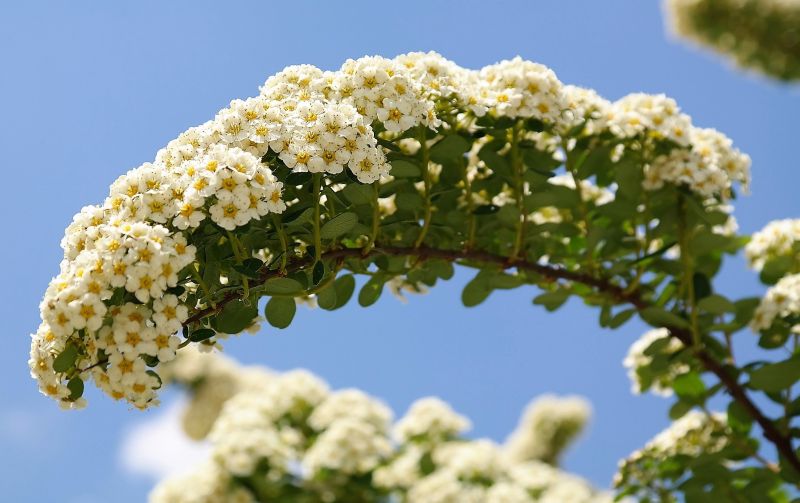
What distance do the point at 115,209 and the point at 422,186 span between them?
771mm

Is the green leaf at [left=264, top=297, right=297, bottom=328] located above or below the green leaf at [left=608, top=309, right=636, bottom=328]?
below

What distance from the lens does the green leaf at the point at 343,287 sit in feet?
6.21

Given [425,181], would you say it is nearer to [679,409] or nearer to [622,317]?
[622,317]

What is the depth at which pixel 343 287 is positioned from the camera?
1.90 metres

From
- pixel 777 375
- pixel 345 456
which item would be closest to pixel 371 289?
pixel 777 375

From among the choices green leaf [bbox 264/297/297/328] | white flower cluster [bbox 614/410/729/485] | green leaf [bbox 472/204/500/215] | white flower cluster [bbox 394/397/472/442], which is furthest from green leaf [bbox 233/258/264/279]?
white flower cluster [bbox 394/397/472/442]

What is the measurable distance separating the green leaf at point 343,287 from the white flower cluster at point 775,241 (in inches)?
49.5

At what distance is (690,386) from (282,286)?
1.42m

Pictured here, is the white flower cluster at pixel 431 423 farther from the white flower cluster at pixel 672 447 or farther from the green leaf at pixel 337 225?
the green leaf at pixel 337 225

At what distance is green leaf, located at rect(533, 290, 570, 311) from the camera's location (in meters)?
2.14

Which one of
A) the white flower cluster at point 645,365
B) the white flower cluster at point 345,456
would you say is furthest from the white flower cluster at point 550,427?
the white flower cluster at point 645,365

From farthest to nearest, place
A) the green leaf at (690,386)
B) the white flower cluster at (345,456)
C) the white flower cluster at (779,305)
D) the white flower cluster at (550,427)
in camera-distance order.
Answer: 1. the white flower cluster at (550,427)
2. the white flower cluster at (345,456)
3. the green leaf at (690,386)
4. the white flower cluster at (779,305)

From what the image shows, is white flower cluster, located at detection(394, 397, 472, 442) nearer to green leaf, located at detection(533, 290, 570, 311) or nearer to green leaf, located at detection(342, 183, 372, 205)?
green leaf, located at detection(533, 290, 570, 311)

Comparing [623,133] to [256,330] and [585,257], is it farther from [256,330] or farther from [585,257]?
[256,330]
